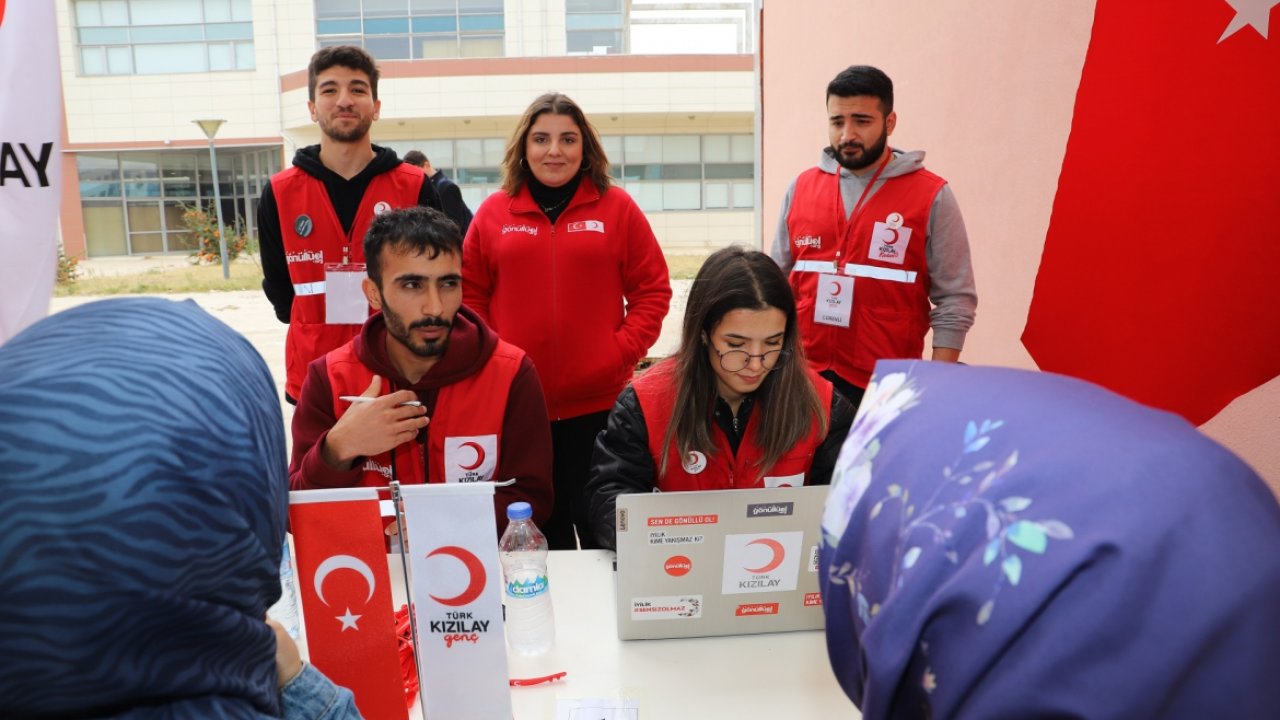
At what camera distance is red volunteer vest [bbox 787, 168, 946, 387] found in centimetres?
254

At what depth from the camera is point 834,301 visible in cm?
263

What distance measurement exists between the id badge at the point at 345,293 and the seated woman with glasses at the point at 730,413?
98 cm

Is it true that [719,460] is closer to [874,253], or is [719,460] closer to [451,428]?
[451,428]

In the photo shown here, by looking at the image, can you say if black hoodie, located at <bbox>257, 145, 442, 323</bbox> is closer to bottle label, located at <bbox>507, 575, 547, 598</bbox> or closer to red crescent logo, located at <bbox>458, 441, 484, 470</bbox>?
red crescent logo, located at <bbox>458, 441, 484, 470</bbox>

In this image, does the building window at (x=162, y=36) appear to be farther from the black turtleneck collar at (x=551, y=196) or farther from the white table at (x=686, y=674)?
the white table at (x=686, y=674)

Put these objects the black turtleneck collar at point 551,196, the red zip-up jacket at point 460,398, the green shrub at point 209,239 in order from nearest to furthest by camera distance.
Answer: the red zip-up jacket at point 460,398 → the black turtleneck collar at point 551,196 → the green shrub at point 209,239

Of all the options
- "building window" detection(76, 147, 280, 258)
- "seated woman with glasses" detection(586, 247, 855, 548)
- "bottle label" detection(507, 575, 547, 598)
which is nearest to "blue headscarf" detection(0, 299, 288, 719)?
"bottle label" detection(507, 575, 547, 598)

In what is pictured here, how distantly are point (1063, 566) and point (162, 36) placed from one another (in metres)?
17.5

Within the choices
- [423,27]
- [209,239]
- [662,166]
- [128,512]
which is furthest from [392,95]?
[128,512]

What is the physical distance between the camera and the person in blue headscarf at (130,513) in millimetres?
468

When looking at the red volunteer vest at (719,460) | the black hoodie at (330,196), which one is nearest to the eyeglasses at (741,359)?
the red volunteer vest at (719,460)

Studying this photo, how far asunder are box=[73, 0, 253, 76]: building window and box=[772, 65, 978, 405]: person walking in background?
48.2 feet

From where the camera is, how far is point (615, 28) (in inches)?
618

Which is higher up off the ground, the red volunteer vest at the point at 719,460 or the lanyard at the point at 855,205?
the lanyard at the point at 855,205
